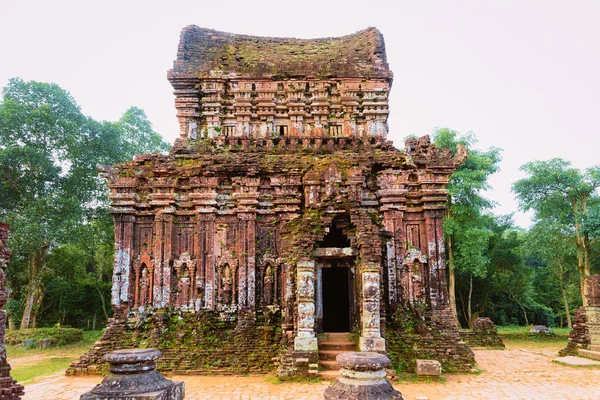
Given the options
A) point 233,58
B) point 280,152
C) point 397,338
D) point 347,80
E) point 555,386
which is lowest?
point 555,386

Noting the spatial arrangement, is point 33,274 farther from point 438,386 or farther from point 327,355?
point 438,386

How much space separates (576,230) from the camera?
2058cm

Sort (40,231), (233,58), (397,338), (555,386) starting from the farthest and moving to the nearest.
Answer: (40,231) → (233,58) → (397,338) → (555,386)

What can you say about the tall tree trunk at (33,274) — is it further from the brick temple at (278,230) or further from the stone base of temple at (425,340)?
the stone base of temple at (425,340)

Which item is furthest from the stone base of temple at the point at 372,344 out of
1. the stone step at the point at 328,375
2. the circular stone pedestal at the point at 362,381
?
the circular stone pedestal at the point at 362,381

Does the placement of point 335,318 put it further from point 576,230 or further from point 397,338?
point 576,230

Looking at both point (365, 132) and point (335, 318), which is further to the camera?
point (365, 132)

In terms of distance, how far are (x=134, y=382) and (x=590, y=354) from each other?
13369 millimetres

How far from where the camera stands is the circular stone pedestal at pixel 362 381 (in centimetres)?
564

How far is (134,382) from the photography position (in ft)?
19.7

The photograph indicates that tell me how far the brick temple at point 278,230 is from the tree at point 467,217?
8880 mm

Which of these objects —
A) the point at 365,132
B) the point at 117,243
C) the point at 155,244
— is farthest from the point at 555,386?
the point at 117,243

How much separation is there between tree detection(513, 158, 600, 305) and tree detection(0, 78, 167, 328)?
2121cm

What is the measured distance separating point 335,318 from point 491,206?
13293 millimetres
